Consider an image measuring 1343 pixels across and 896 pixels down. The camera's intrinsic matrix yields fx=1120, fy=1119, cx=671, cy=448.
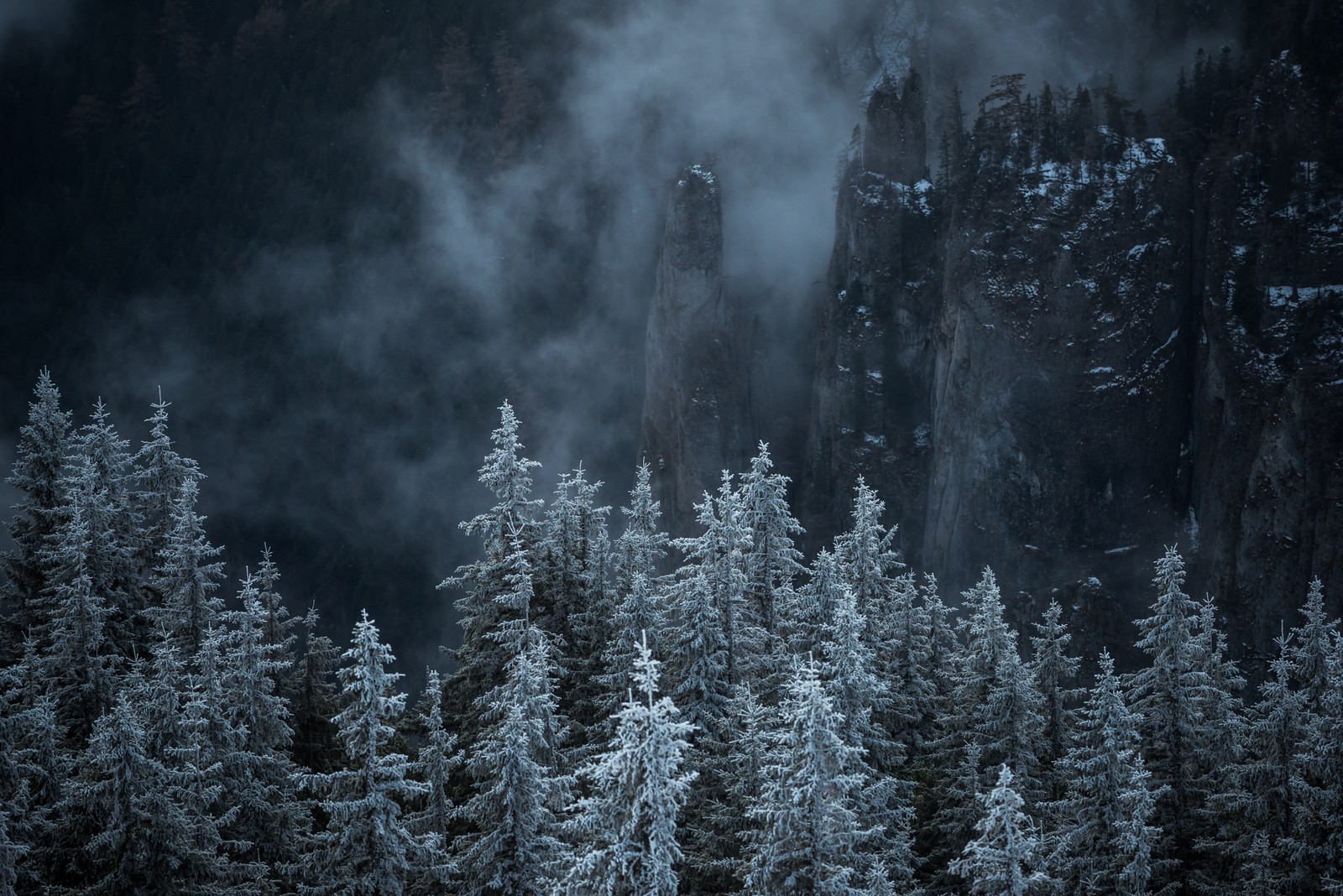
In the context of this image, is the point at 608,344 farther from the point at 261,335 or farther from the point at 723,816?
the point at 723,816

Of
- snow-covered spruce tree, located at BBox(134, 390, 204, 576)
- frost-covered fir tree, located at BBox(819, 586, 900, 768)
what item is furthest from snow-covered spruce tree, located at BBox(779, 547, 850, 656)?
snow-covered spruce tree, located at BBox(134, 390, 204, 576)

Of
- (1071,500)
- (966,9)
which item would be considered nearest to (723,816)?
(1071,500)

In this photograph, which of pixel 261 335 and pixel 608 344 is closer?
pixel 608 344

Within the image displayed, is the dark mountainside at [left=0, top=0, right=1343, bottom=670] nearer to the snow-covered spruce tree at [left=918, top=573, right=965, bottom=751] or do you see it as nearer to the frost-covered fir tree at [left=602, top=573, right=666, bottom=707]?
the snow-covered spruce tree at [left=918, top=573, right=965, bottom=751]

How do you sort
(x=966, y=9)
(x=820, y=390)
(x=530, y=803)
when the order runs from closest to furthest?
(x=530, y=803)
(x=820, y=390)
(x=966, y=9)

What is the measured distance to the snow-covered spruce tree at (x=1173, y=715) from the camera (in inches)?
1027

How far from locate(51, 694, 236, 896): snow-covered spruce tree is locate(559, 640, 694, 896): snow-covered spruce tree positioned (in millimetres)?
7981

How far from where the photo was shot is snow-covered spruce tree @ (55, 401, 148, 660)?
1203 inches

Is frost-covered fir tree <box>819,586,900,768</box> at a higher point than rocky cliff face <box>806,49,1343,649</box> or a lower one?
lower

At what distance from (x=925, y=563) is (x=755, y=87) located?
40.8 metres

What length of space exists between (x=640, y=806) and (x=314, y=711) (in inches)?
672

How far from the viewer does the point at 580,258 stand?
90.1 meters

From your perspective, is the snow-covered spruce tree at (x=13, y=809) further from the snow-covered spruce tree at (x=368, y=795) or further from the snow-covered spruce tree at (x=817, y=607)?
the snow-covered spruce tree at (x=817, y=607)

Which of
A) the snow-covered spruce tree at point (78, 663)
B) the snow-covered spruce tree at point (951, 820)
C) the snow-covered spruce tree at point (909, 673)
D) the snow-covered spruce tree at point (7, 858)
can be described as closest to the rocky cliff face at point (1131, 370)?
the snow-covered spruce tree at point (909, 673)
